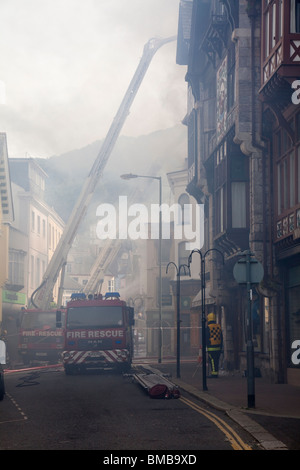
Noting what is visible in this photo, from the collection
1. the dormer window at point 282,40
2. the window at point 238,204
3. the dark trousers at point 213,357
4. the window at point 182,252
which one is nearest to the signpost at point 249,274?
the dormer window at point 282,40

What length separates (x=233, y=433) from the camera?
10828 mm

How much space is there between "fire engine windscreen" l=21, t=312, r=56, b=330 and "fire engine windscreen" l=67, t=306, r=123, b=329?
971 centimetres

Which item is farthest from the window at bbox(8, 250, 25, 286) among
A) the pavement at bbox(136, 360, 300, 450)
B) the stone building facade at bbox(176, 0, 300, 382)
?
the pavement at bbox(136, 360, 300, 450)

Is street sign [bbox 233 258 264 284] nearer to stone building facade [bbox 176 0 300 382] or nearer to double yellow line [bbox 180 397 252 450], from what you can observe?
double yellow line [bbox 180 397 252 450]

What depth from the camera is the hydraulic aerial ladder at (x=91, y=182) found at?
36031mm

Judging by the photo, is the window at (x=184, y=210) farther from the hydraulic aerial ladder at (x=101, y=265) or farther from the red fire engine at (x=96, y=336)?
the red fire engine at (x=96, y=336)

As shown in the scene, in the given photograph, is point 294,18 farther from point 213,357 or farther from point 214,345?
point 213,357

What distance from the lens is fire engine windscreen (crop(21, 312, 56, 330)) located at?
36.5 meters

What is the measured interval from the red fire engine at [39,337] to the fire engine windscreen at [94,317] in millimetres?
9013

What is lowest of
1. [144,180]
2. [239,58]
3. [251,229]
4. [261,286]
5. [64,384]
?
[64,384]
